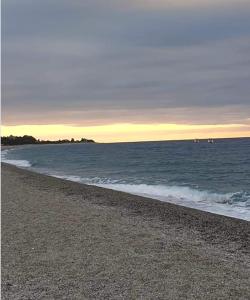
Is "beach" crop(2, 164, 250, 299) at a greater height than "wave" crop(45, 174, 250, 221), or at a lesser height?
greater

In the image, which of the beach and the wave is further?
the wave

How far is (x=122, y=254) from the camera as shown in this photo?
8453mm

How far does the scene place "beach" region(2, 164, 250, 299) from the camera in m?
6.50

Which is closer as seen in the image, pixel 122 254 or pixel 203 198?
pixel 122 254

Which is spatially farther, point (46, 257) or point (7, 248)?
point (7, 248)

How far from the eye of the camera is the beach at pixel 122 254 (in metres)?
6.50

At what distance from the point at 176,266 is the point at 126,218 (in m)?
5.62

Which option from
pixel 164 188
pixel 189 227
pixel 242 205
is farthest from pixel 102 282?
pixel 164 188

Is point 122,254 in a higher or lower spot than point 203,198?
higher

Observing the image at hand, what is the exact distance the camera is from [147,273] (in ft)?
23.7

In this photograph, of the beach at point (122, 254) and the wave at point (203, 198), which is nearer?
the beach at point (122, 254)

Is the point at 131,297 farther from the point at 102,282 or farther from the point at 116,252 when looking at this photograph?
the point at 116,252

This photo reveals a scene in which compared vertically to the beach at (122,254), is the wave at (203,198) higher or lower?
lower

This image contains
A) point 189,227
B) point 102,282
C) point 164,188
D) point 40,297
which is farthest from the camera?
point 164,188
